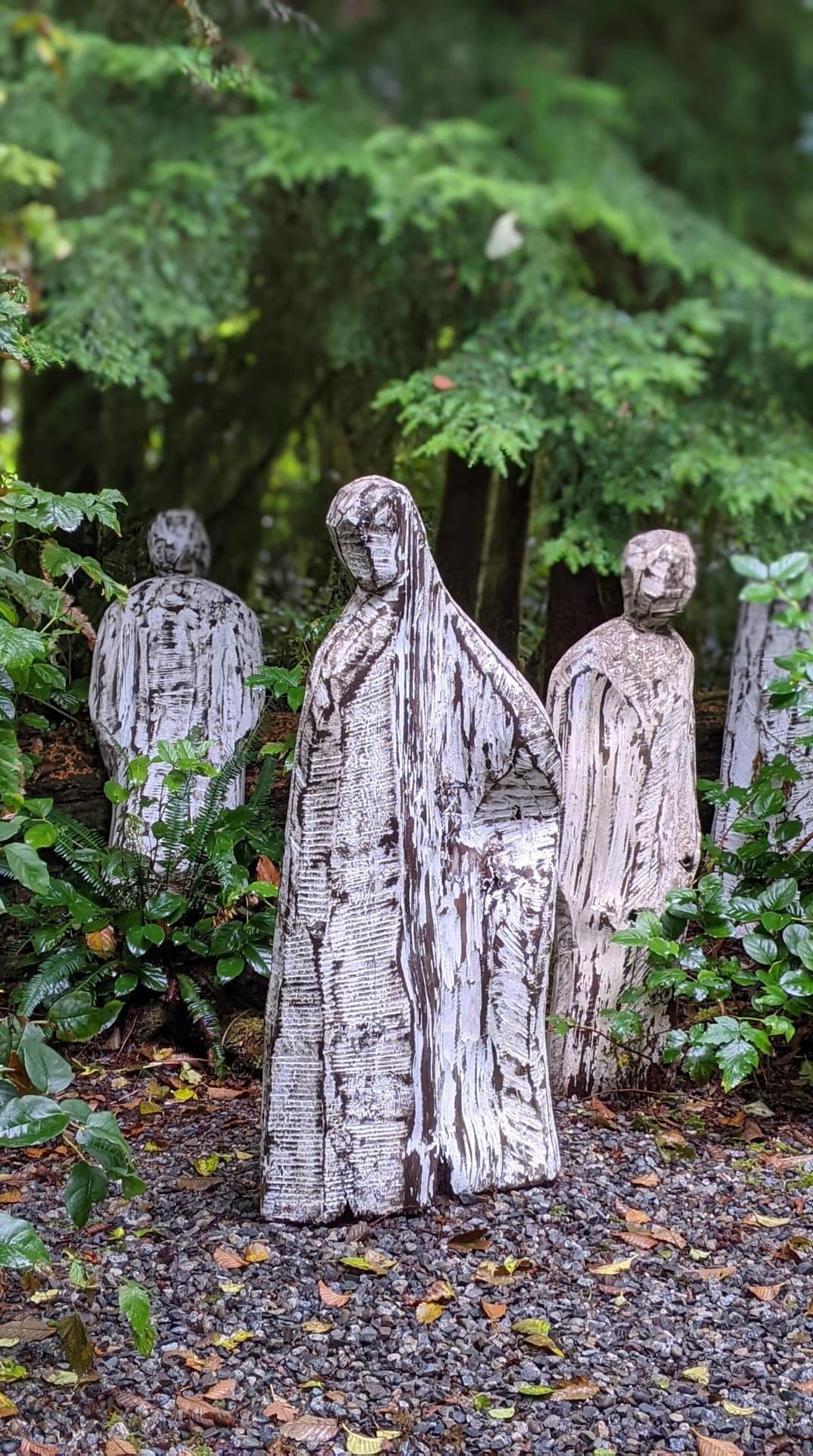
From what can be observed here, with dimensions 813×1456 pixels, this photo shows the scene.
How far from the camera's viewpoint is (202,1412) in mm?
2957

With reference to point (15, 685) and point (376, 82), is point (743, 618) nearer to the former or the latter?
point (15, 685)

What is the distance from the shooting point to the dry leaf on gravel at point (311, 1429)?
9.55 feet

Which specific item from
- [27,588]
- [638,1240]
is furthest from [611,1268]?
[27,588]

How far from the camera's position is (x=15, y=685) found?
361cm

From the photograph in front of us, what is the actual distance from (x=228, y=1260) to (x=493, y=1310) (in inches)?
26.2

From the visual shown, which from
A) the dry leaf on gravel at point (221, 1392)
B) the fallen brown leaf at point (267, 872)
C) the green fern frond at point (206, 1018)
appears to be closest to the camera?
the dry leaf on gravel at point (221, 1392)

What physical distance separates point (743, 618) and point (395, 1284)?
372cm

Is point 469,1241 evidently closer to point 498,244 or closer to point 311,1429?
point 311,1429

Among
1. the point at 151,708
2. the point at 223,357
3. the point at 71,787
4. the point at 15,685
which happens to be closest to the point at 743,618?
the point at 151,708

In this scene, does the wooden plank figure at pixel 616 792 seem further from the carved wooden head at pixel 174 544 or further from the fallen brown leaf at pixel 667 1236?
the carved wooden head at pixel 174 544

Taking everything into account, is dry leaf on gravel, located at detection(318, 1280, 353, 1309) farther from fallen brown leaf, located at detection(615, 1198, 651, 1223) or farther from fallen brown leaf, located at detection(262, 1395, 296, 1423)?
fallen brown leaf, located at detection(615, 1198, 651, 1223)

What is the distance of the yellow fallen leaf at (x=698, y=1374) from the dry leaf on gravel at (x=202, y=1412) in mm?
999

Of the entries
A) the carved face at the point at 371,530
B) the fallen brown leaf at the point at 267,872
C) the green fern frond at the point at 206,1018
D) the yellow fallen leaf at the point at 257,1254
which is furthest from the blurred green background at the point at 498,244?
the yellow fallen leaf at the point at 257,1254

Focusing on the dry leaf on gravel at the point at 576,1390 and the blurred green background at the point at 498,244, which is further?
the blurred green background at the point at 498,244
